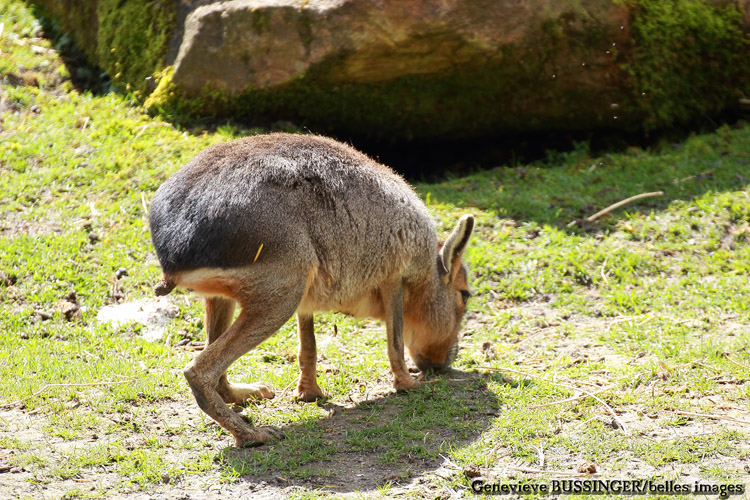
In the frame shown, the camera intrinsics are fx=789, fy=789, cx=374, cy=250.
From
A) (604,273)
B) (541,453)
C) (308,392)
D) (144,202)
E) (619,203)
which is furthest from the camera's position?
(619,203)

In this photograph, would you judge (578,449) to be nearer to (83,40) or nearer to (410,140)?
(410,140)

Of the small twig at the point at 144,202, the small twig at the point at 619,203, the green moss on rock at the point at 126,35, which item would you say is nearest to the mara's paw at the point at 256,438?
the small twig at the point at 144,202

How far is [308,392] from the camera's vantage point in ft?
17.1

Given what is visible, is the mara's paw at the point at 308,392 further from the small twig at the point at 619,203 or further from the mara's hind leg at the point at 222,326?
the small twig at the point at 619,203

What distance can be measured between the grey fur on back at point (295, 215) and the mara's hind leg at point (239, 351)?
8.3 inches

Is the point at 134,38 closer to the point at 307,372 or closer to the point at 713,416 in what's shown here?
the point at 307,372

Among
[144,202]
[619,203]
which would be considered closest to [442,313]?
[619,203]

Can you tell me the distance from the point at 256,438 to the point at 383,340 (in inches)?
76.2

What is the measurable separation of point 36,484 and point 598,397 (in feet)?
10.7

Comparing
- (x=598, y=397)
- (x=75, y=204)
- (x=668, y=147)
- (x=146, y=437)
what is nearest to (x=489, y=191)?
(x=668, y=147)

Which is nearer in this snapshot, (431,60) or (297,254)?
(297,254)

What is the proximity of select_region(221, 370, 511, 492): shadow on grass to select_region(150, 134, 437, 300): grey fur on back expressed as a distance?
79cm

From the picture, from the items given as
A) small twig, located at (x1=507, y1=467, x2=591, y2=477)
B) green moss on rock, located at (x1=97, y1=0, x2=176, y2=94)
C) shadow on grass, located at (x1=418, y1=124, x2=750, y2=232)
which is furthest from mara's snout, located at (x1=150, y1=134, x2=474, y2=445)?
green moss on rock, located at (x1=97, y1=0, x2=176, y2=94)

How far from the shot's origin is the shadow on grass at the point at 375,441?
13.4ft
